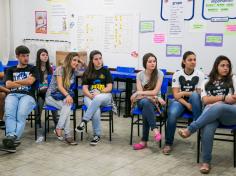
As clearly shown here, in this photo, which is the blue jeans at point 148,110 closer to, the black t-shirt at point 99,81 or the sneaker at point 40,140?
the black t-shirt at point 99,81

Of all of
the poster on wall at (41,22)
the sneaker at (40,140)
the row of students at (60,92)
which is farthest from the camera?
the poster on wall at (41,22)

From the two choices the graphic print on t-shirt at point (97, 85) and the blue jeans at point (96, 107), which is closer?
the blue jeans at point (96, 107)

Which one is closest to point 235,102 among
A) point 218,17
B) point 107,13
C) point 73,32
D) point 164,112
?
point 164,112

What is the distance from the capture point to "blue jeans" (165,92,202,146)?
361 cm

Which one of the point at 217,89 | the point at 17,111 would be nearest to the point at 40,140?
the point at 17,111

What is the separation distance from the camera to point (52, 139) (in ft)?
14.0

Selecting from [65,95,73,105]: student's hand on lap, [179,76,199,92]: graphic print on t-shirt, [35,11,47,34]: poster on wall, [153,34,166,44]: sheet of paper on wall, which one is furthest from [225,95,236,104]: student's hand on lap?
[35,11,47,34]: poster on wall

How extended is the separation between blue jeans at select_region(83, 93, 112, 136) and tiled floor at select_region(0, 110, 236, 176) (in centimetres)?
26

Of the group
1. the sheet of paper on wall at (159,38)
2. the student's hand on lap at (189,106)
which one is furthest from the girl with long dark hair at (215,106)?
the sheet of paper on wall at (159,38)

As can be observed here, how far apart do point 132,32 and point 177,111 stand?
2.61 metres

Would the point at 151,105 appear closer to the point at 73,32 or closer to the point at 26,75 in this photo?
the point at 26,75

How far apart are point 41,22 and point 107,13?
5.54ft

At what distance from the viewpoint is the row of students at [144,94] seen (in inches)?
136

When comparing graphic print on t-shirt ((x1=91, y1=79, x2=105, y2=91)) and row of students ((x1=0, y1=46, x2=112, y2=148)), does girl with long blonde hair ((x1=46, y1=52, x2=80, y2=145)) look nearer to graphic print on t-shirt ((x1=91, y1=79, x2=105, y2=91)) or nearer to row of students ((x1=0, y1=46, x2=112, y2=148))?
row of students ((x1=0, y1=46, x2=112, y2=148))
